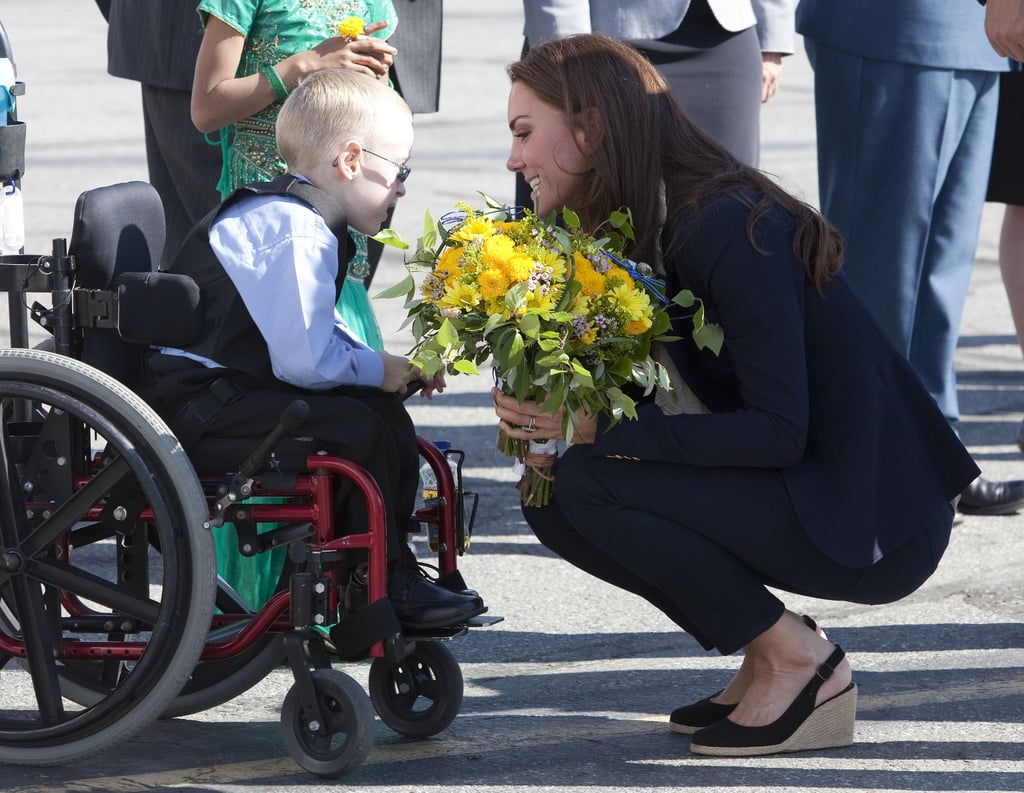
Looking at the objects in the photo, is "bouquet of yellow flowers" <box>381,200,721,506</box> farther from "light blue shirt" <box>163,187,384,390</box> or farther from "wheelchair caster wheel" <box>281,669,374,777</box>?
"wheelchair caster wheel" <box>281,669,374,777</box>

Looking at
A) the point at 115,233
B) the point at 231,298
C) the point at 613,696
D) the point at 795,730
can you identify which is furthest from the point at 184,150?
the point at 795,730

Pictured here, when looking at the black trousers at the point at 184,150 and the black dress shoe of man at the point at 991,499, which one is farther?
the black dress shoe of man at the point at 991,499

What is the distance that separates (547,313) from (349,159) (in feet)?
1.72

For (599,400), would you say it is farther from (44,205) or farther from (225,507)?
(44,205)

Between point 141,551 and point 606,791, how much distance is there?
967mm

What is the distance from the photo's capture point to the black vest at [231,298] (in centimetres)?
296

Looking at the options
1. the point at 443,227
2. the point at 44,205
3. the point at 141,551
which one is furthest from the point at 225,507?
the point at 44,205

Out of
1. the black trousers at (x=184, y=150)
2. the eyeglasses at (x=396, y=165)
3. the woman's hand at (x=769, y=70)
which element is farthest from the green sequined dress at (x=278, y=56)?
the woman's hand at (x=769, y=70)

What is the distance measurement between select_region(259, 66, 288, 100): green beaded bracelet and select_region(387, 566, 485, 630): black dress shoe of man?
1.15 metres

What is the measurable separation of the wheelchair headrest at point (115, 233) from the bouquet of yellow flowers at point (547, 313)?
531 millimetres

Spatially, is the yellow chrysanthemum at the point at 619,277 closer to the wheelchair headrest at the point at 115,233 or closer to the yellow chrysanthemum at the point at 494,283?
the yellow chrysanthemum at the point at 494,283

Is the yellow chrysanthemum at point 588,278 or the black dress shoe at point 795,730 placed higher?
the yellow chrysanthemum at point 588,278

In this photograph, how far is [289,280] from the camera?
9.48 feet

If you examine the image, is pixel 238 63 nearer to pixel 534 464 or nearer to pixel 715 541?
pixel 534 464
